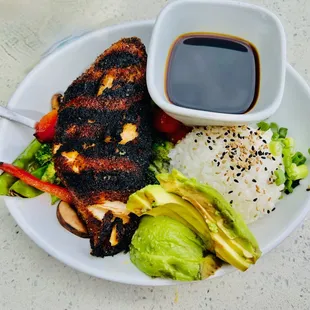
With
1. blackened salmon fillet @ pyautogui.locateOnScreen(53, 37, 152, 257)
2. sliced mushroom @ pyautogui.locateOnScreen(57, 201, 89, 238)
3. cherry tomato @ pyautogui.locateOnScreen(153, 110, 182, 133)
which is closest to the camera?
blackened salmon fillet @ pyautogui.locateOnScreen(53, 37, 152, 257)

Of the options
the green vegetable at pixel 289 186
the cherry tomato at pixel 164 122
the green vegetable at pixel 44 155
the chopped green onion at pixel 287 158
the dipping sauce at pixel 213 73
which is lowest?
the green vegetable at pixel 289 186

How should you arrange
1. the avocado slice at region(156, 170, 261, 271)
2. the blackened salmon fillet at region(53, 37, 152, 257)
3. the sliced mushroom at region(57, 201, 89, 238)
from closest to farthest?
the avocado slice at region(156, 170, 261, 271)
the blackened salmon fillet at region(53, 37, 152, 257)
the sliced mushroom at region(57, 201, 89, 238)

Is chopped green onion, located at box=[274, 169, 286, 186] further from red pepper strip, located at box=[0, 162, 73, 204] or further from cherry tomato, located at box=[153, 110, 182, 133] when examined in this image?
red pepper strip, located at box=[0, 162, 73, 204]

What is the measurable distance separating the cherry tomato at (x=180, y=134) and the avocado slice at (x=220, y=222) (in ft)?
1.31

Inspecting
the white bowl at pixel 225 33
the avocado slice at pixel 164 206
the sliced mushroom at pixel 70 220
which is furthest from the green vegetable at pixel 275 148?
the sliced mushroom at pixel 70 220

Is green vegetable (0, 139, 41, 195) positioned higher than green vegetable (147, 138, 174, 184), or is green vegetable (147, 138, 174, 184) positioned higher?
green vegetable (0, 139, 41, 195)

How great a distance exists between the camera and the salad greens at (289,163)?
7.25ft

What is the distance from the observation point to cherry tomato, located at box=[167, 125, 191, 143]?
7.67ft

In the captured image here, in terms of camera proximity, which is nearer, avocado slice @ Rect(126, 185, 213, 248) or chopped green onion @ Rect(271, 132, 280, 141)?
avocado slice @ Rect(126, 185, 213, 248)

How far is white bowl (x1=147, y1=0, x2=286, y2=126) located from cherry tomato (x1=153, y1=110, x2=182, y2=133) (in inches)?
3.9

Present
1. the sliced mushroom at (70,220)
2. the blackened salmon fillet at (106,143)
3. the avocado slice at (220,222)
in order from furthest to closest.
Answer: the sliced mushroom at (70,220) → the blackened salmon fillet at (106,143) → the avocado slice at (220,222)

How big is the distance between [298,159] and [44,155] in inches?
41.6

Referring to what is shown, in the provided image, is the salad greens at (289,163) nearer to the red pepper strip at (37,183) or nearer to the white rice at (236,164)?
the white rice at (236,164)

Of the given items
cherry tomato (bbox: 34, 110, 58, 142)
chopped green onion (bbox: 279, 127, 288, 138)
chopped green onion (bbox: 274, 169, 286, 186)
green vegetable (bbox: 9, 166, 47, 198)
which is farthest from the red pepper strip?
chopped green onion (bbox: 279, 127, 288, 138)
